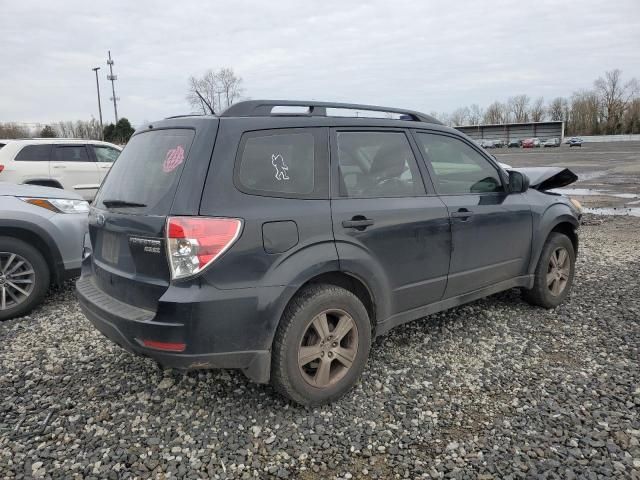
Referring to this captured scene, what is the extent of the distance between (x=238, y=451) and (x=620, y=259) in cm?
607

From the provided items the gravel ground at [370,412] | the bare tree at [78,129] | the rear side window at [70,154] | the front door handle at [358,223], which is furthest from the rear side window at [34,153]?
the bare tree at [78,129]

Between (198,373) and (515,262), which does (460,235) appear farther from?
(198,373)

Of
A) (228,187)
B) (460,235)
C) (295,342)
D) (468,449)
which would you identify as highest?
(228,187)

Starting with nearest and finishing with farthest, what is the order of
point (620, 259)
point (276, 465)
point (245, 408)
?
point (276, 465) < point (245, 408) < point (620, 259)

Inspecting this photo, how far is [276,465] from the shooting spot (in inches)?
103

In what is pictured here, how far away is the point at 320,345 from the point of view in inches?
121

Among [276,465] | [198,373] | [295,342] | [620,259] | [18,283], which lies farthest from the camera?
[620,259]

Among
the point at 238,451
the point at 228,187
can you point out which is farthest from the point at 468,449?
the point at 228,187

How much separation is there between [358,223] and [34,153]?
8.72m

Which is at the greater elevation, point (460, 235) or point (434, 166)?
point (434, 166)

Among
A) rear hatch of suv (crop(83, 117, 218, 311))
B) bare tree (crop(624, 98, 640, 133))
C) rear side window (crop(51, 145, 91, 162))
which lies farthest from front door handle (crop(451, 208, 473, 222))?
bare tree (crop(624, 98, 640, 133))

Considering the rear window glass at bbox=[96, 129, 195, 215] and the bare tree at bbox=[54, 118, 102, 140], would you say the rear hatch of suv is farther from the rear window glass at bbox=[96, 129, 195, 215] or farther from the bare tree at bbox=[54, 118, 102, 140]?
the bare tree at bbox=[54, 118, 102, 140]

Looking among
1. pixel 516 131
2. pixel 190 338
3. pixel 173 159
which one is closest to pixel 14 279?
pixel 173 159

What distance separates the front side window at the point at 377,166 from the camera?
10.9ft
